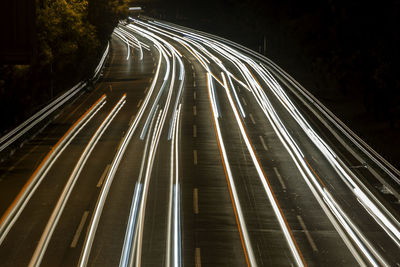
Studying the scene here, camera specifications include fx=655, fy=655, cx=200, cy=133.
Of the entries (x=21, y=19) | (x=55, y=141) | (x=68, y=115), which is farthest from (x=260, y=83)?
(x=21, y=19)

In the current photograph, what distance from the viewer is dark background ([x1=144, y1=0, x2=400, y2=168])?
4353 centimetres

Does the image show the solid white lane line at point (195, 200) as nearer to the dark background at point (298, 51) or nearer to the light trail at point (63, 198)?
the light trail at point (63, 198)

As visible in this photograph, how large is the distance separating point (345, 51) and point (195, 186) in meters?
37.9

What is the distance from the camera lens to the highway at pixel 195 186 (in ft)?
62.7

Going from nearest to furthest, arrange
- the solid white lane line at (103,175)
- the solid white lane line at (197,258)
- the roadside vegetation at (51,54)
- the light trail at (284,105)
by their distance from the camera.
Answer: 1. the solid white lane line at (197,258)
2. the light trail at (284,105)
3. the solid white lane line at (103,175)
4. the roadside vegetation at (51,54)

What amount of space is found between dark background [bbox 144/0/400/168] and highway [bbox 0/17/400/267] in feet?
9.08

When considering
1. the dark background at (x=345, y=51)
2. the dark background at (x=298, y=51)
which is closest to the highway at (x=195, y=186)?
the dark background at (x=298, y=51)

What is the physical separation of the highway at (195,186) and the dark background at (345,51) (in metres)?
2.77

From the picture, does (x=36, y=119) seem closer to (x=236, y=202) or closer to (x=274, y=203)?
(x=236, y=202)

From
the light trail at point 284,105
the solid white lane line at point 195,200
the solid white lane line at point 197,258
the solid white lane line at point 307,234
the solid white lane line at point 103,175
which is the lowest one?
the light trail at point 284,105

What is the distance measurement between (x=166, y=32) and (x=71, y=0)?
50810 mm

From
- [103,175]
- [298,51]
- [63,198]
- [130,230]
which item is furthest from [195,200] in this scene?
[298,51]

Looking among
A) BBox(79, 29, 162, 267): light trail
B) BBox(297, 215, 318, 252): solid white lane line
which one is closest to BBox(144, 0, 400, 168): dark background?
BBox(297, 215, 318, 252): solid white lane line

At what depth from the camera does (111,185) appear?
26219mm
